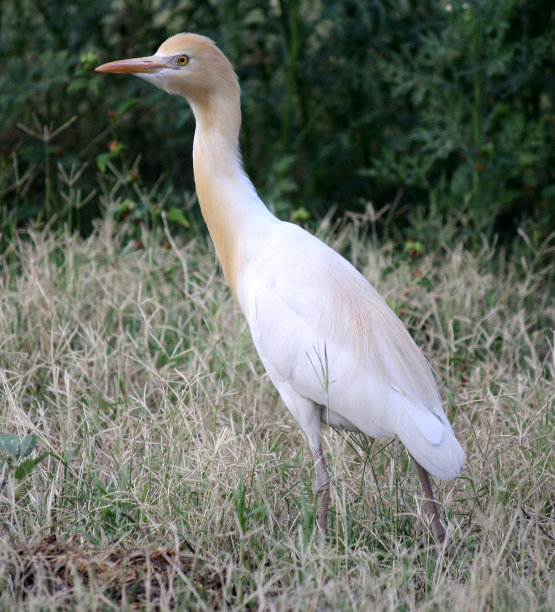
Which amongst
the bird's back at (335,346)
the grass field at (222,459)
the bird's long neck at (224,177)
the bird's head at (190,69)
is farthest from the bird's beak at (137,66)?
the grass field at (222,459)

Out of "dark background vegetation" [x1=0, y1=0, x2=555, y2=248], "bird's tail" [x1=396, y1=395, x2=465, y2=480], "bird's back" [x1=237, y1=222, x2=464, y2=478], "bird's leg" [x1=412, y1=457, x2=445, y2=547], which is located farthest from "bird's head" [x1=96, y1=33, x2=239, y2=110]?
"bird's leg" [x1=412, y1=457, x2=445, y2=547]

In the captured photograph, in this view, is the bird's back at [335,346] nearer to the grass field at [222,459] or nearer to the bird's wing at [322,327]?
the bird's wing at [322,327]

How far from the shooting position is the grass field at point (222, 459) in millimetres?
2242

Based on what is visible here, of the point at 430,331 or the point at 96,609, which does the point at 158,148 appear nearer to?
the point at 430,331

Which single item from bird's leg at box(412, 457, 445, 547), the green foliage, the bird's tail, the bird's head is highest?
the bird's head

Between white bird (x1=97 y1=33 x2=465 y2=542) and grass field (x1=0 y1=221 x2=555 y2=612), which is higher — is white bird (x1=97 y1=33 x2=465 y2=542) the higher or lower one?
the higher one

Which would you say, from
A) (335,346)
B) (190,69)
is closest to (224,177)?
(190,69)

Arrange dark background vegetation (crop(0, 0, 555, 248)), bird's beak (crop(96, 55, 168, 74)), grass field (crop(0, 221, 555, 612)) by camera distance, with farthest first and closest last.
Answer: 1. dark background vegetation (crop(0, 0, 555, 248))
2. bird's beak (crop(96, 55, 168, 74))
3. grass field (crop(0, 221, 555, 612))

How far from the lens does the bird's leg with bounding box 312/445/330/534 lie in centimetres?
265

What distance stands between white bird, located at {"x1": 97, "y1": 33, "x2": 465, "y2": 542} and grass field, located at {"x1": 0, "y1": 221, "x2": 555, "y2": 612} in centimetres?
20

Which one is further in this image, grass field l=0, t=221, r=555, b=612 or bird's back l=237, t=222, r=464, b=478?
bird's back l=237, t=222, r=464, b=478

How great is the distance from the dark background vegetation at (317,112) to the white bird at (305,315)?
3.50ft

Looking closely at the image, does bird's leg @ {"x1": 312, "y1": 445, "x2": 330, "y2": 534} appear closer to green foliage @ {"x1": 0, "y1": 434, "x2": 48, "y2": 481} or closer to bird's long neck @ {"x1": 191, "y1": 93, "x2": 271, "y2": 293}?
bird's long neck @ {"x1": 191, "y1": 93, "x2": 271, "y2": 293}

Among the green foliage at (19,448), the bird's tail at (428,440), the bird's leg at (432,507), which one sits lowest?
the bird's leg at (432,507)
